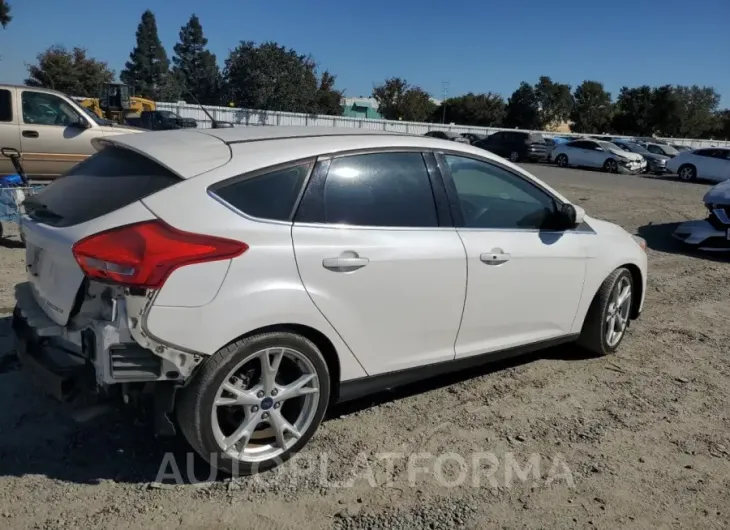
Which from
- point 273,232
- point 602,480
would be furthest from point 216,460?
point 602,480

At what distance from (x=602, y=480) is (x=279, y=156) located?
91.1 inches

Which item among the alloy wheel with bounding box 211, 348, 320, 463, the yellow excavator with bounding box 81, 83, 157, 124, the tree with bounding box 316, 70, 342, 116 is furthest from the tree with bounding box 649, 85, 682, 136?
the alloy wheel with bounding box 211, 348, 320, 463

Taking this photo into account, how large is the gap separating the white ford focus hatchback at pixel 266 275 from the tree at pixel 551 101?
70.3 m

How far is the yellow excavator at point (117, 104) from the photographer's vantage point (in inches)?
846

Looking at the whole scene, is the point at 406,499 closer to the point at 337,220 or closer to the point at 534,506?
the point at 534,506

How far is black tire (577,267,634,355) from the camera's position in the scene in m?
4.55

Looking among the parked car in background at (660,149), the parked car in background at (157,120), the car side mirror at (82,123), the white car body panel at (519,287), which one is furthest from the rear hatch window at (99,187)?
the parked car in background at (660,149)

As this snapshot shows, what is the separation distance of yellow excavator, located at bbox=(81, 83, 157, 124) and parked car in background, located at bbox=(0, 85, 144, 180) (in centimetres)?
606

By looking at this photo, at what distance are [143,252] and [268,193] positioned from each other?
2.20ft

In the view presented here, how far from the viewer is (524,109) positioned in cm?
7050

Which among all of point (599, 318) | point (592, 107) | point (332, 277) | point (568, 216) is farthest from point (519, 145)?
point (592, 107)

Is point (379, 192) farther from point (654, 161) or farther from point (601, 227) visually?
point (654, 161)

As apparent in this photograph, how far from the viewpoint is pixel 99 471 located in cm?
301

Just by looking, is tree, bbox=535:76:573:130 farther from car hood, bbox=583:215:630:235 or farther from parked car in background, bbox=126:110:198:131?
car hood, bbox=583:215:630:235
